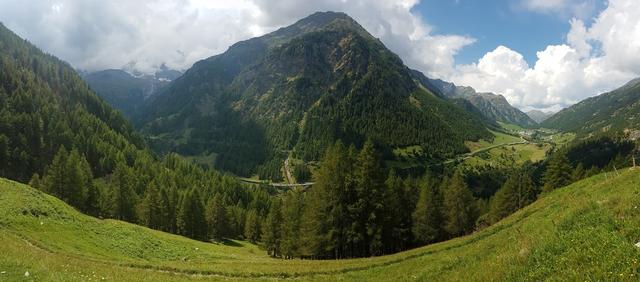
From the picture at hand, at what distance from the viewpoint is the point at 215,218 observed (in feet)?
357

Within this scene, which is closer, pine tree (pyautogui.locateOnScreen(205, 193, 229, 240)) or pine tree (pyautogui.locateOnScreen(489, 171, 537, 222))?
pine tree (pyautogui.locateOnScreen(489, 171, 537, 222))

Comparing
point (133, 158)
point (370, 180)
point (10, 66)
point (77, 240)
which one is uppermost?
point (10, 66)

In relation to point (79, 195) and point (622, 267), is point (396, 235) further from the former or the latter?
point (79, 195)

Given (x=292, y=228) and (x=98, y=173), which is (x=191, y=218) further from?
(x=98, y=173)

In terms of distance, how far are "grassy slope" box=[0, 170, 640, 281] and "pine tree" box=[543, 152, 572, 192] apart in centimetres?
5947

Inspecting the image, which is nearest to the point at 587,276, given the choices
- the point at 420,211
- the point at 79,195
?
the point at 420,211

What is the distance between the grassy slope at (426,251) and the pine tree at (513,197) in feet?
198

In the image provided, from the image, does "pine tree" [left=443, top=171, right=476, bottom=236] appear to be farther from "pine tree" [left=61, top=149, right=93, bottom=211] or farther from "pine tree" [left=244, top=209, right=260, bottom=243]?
"pine tree" [left=61, top=149, right=93, bottom=211]

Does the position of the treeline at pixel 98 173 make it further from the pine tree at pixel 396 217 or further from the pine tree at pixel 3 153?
the pine tree at pixel 396 217

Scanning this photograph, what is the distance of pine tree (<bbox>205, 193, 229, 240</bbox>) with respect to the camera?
10819 centimetres

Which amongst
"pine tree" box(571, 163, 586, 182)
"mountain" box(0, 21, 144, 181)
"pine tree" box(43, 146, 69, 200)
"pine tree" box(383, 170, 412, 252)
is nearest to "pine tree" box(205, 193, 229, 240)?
"pine tree" box(43, 146, 69, 200)

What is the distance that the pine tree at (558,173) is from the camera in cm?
8183

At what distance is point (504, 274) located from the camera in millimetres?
14141

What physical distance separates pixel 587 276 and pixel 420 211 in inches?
2385
